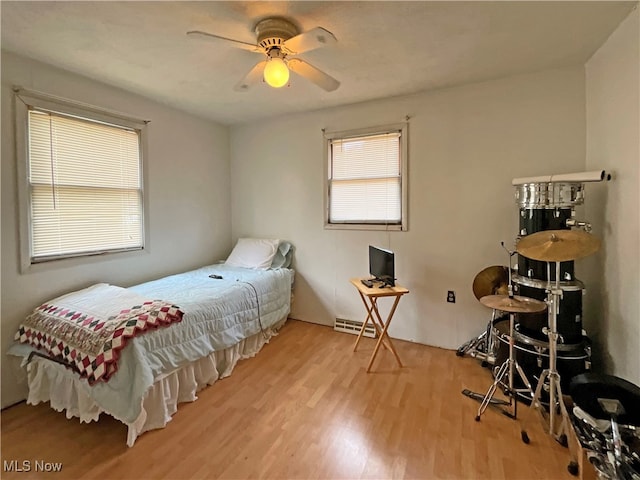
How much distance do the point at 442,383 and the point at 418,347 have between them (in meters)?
0.65

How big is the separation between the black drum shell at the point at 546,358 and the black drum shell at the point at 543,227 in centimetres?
47

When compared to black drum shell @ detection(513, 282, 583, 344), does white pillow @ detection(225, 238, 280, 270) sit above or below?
above

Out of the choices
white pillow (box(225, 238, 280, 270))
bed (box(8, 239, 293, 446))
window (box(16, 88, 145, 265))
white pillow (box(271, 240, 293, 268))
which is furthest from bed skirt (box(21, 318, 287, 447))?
white pillow (box(271, 240, 293, 268))

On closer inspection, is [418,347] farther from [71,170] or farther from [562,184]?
[71,170]

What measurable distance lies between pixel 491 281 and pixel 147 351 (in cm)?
278

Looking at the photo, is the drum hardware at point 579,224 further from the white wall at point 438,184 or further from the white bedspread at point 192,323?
the white bedspread at point 192,323

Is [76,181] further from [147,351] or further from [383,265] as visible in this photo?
[383,265]

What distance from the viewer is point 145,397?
1925 mm

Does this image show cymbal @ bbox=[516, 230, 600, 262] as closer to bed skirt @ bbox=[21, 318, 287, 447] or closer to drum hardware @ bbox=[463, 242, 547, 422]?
drum hardware @ bbox=[463, 242, 547, 422]

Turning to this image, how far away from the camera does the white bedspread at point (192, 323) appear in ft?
5.87

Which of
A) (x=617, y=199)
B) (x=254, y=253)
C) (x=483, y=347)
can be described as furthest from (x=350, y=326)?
(x=617, y=199)

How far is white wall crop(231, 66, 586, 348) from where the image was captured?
258 cm

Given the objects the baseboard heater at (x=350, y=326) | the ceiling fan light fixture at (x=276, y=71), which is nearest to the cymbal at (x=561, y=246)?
the ceiling fan light fixture at (x=276, y=71)

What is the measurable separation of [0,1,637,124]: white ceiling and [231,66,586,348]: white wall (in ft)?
0.89
